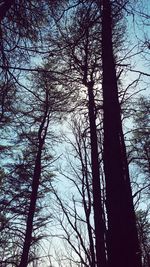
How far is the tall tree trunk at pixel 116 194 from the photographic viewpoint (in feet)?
10.3

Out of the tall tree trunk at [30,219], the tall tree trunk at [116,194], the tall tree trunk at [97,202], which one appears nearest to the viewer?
the tall tree trunk at [116,194]

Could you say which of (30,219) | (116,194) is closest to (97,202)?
(116,194)

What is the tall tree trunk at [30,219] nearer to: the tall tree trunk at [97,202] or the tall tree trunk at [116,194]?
the tall tree trunk at [97,202]

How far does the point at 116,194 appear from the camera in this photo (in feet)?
11.6

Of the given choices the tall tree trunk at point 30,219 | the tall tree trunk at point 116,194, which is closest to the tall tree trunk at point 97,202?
the tall tree trunk at point 116,194

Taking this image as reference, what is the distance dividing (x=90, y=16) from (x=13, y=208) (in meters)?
8.78

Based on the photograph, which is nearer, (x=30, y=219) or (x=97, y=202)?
(x=97, y=202)

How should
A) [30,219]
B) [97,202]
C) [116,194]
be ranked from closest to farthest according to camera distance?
1. [116,194]
2. [97,202]
3. [30,219]

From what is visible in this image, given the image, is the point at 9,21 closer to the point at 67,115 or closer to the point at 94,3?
the point at 94,3

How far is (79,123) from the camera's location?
31.9 ft

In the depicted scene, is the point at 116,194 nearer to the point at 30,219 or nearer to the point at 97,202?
the point at 97,202

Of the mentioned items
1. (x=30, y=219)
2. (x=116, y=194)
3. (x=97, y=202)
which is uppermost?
(x=30, y=219)

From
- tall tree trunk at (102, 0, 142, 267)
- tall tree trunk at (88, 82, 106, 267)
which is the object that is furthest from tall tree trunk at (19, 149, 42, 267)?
tall tree trunk at (102, 0, 142, 267)

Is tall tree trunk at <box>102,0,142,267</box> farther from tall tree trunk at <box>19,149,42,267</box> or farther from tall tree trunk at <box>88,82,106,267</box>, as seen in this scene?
tall tree trunk at <box>19,149,42,267</box>
